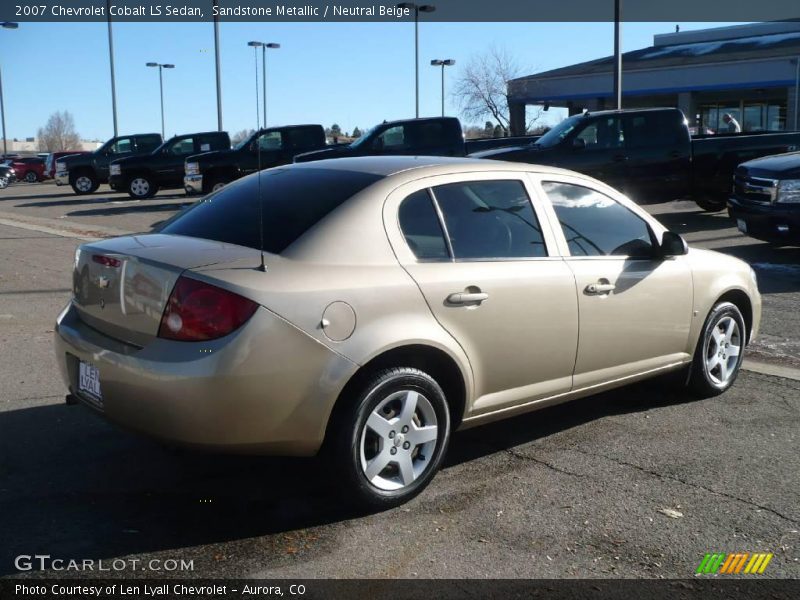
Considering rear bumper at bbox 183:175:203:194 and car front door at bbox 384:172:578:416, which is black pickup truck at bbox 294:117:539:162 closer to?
rear bumper at bbox 183:175:203:194

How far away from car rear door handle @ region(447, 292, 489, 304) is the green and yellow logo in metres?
Answer: 1.54

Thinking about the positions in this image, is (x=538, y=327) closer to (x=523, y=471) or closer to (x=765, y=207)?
(x=523, y=471)

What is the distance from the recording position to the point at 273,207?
455 cm

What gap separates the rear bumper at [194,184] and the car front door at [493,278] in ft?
59.8

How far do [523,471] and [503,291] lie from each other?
3.09 ft

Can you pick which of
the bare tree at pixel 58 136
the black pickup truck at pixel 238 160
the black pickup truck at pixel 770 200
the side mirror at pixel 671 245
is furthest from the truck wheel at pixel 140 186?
the bare tree at pixel 58 136

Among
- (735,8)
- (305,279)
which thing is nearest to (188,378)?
(305,279)

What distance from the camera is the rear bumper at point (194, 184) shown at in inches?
877

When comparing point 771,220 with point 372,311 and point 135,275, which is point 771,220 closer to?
point 372,311

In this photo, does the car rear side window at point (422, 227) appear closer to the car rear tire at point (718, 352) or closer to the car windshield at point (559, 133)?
the car rear tire at point (718, 352)

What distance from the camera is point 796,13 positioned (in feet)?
160

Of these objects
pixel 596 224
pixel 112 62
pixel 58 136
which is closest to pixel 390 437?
pixel 596 224

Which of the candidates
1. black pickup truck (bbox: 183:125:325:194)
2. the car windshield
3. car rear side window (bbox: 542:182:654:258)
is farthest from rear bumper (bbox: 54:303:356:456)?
black pickup truck (bbox: 183:125:325:194)

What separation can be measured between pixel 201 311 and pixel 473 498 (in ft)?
5.17
